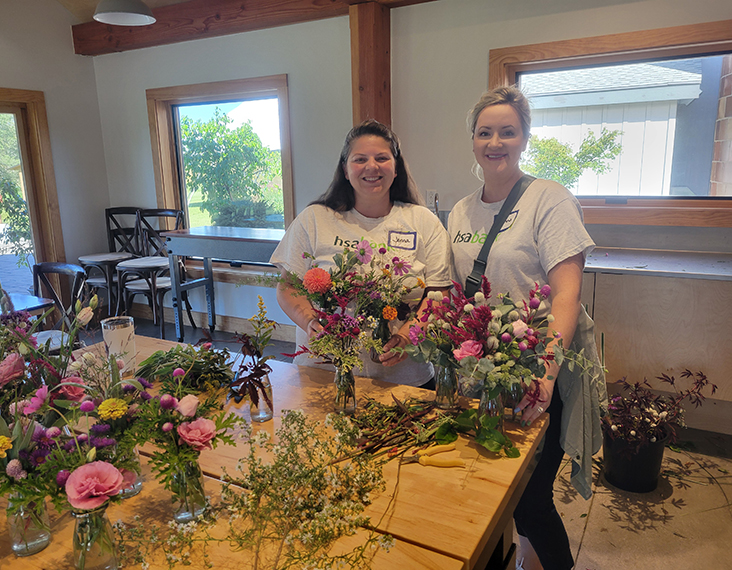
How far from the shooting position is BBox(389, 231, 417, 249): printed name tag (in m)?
1.83

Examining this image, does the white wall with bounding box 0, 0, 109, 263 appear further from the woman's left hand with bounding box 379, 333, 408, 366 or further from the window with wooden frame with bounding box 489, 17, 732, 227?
the woman's left hand with bounding box 379, 333, 408, 366

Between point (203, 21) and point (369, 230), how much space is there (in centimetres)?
355

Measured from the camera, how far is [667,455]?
9.43 ft

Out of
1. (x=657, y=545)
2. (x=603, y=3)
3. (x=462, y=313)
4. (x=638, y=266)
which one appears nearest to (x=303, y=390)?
(x=462, y=313)

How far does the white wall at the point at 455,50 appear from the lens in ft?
10.8

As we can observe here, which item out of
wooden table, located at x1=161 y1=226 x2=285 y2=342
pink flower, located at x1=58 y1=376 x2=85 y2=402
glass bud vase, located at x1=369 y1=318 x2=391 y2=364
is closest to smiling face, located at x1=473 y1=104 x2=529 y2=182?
glass bud vase, located at x1=369 y1=318 x2=391 y2=364

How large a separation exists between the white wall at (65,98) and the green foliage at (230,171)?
99 centimetres

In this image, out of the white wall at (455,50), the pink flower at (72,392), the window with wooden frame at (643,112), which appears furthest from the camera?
the white wall at (455,50)

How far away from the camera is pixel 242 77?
15.4 ft

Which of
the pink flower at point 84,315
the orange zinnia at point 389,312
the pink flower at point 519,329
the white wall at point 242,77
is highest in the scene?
the white wall at point 242,77

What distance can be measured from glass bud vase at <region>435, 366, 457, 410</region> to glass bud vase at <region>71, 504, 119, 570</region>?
0.84 meters

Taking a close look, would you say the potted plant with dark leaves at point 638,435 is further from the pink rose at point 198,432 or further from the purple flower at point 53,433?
the purple flower at point 53,433

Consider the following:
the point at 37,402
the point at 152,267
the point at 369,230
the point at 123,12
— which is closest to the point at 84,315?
the point at 37,402

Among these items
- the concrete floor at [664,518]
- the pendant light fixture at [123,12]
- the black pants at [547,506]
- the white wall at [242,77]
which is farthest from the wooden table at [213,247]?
the black pants at [547,506]
